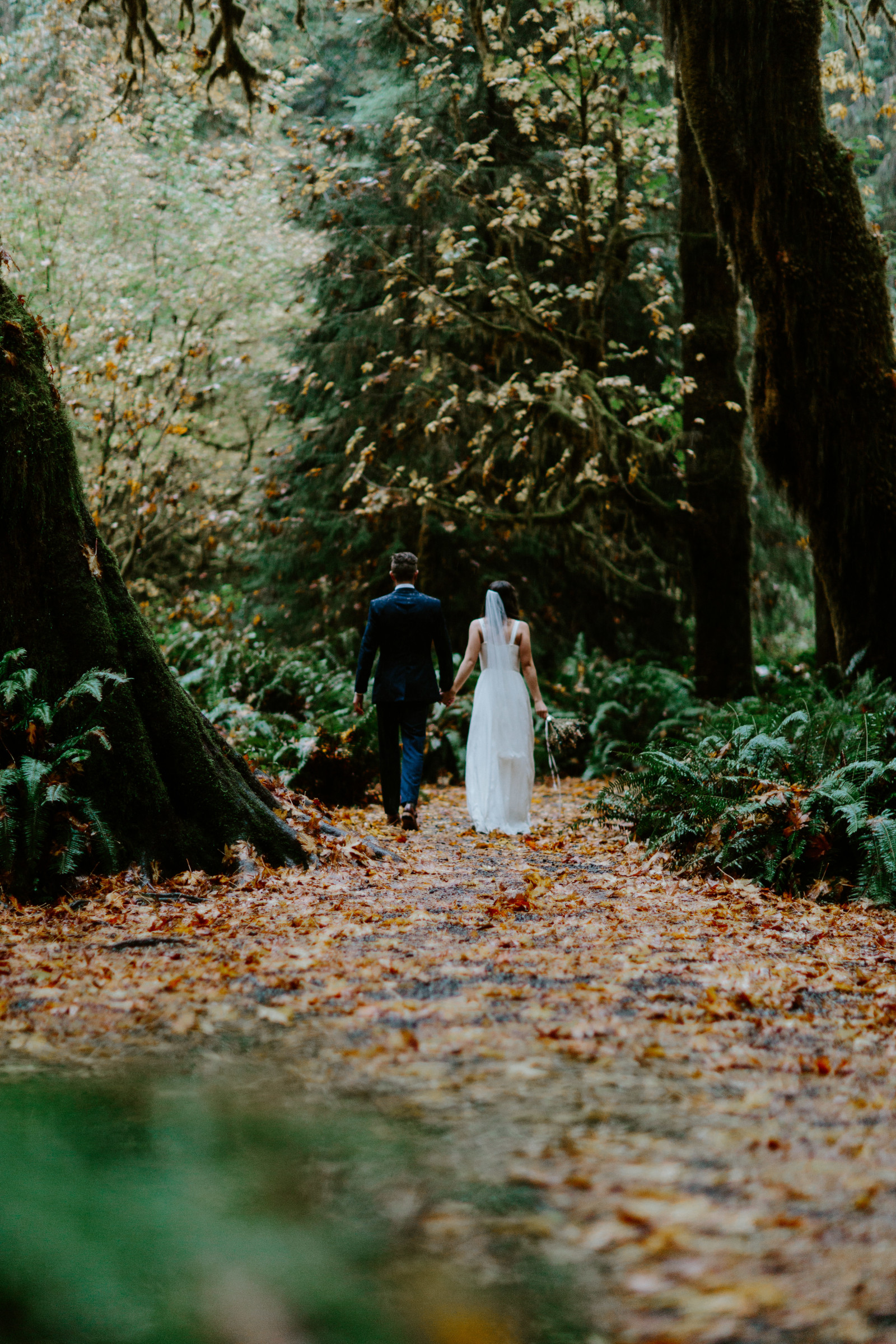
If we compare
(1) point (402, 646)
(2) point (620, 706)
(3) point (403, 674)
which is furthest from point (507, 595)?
(2) point (620, 706)

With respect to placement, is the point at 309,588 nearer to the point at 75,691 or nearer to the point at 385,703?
the point at 385,703

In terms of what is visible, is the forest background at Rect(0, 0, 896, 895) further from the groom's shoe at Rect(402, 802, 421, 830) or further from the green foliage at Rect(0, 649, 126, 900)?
the green foliage at Rect(0, 649, 126, 900)

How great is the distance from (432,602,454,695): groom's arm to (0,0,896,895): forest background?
1557mm

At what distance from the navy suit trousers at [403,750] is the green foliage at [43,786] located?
3.39 metres

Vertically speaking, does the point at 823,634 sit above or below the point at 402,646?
above

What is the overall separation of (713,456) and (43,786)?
10.9 m

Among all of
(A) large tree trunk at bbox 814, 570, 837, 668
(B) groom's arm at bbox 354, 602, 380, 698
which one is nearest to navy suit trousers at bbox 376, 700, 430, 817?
(B) groom's arm at bbox 354, 602, 380, 698

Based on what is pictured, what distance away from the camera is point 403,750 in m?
9.30

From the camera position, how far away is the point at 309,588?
1767cm

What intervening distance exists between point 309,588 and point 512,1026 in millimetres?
14348

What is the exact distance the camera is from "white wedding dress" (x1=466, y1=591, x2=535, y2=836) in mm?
9320

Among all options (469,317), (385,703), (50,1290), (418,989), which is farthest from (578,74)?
(50,1290)

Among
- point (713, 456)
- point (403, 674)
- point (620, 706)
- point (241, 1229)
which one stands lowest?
point (241, 1229)

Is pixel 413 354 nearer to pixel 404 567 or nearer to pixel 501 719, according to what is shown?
pixel 404 567
